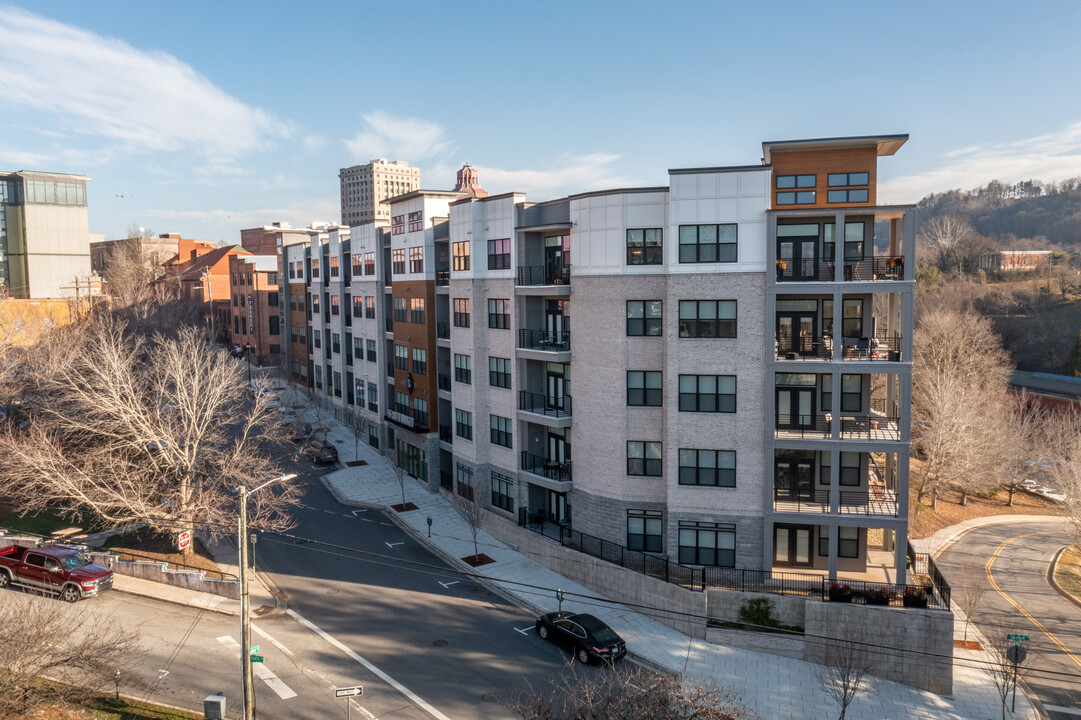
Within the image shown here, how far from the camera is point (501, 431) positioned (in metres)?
36.3

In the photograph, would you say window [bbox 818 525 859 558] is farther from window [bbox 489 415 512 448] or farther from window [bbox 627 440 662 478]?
window [bbox 489 415 512 448]

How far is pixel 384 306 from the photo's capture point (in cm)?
4962

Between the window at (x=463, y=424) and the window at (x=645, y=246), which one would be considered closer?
the window at (x=645, y=246)

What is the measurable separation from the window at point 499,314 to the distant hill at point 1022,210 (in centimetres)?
10723

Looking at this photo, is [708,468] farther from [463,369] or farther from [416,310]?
[416,310]

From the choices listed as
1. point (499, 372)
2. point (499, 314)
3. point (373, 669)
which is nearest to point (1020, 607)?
point (499, 372)

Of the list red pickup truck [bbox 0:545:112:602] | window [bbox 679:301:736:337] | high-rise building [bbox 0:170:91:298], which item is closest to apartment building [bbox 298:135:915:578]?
window [bbox 679:301:736:337]

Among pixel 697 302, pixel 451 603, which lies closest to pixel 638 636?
pixel 451 603

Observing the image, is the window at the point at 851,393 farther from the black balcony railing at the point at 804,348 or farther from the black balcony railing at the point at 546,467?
the black balcony railing at the point at 546,467

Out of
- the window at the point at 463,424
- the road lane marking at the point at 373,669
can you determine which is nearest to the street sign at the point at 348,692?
the road lane marking at the point at 373,669

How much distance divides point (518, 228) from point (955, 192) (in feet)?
567

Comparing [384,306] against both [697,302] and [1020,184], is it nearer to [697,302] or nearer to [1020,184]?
[697,302]

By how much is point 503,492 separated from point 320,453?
1713 centimetres

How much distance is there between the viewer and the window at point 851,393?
95.9 feet
